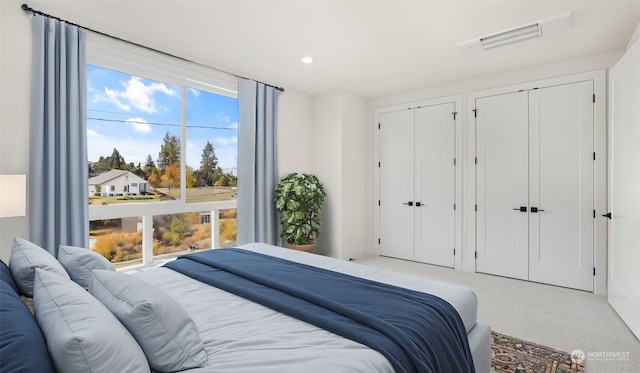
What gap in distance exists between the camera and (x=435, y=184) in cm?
469

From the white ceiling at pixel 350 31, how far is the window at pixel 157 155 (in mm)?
328

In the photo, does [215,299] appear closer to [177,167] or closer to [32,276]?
[32,276]

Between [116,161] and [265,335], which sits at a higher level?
[116,161]

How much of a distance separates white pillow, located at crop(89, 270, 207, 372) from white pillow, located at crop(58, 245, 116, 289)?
1.86 feet

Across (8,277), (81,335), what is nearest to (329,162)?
(8,277)

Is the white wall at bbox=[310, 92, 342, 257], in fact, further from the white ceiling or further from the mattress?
the mattress

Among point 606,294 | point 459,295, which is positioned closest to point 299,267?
point 459,295

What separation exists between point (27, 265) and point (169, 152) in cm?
251

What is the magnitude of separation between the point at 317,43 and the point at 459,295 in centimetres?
266

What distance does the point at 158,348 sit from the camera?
1.07 meters

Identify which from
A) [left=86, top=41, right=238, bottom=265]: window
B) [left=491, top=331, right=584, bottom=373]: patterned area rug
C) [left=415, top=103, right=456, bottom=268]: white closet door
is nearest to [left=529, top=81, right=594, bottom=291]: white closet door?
[left=415, top=103, right=456, bottom=268]: white closet door

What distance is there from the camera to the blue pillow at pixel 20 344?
2.40 feet

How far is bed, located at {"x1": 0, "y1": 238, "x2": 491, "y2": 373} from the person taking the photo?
1102 mm

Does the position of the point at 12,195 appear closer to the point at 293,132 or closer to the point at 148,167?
the point at 148,167
